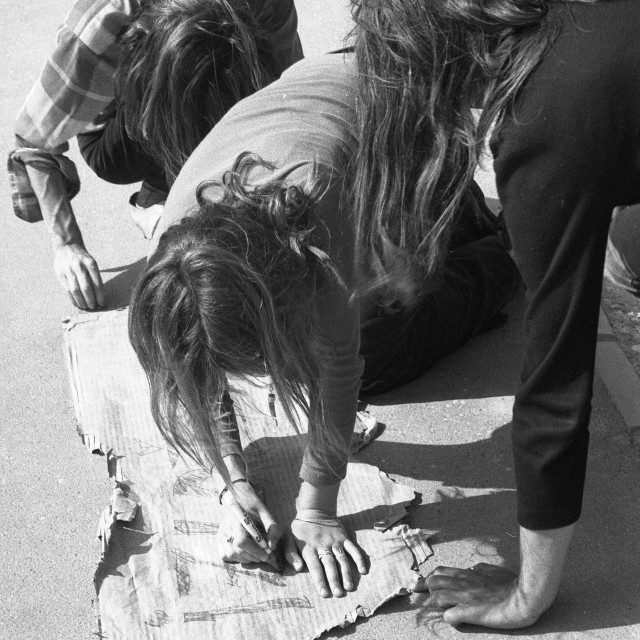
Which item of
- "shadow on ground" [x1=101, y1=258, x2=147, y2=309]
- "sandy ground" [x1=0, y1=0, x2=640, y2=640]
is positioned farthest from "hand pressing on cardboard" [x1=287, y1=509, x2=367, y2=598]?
"shadow on ground" [x1=101, y1=258, x2=147, y2=309]

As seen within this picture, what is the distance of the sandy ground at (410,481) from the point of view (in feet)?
5.99

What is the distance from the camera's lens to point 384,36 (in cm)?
122

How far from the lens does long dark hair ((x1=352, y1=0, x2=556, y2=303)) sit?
1127mm

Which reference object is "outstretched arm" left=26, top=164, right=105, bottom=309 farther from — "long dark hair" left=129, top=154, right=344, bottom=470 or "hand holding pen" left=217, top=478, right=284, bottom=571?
"long dark hair" left=129, top=154, right=344, bottom=470

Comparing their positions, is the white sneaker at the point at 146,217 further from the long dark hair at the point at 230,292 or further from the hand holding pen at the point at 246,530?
the long dark hair at the point at 230,292

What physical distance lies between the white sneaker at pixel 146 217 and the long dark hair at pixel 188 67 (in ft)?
2.47

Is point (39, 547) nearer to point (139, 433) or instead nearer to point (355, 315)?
point (139, 433)

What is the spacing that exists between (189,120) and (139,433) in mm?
823

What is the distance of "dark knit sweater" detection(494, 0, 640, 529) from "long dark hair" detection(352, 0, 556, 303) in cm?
4

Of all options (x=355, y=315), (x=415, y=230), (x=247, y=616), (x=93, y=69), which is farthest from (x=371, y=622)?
(x=93, y=69)

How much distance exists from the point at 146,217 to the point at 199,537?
1267 millimetres

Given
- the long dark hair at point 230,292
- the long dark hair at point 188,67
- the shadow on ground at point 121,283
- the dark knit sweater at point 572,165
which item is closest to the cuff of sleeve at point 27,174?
the shadow on ground at point 121,283

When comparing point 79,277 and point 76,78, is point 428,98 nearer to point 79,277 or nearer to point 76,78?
point 76,78

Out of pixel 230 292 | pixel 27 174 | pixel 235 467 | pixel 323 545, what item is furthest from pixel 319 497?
pixel 27 174
